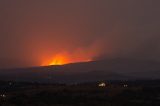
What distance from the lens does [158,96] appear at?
438 ft

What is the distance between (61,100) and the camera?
125m

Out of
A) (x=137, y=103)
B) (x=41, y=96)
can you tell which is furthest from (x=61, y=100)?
(x=137, y=103)

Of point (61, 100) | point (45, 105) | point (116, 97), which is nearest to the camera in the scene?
point (45, 105)

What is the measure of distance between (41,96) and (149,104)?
3521 cm

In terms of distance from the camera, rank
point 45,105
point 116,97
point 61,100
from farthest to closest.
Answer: point 116,97
point 61,100
point 45,105

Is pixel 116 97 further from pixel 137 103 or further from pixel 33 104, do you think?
pixel 33 104

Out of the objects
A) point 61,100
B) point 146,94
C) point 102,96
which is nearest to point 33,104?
point 61,100

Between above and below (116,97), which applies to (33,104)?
below

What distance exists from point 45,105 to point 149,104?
24.1 m

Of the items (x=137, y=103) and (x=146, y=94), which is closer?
(x=137, y=103)

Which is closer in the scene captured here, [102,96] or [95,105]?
[95,105]

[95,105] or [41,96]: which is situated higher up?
[41,96]

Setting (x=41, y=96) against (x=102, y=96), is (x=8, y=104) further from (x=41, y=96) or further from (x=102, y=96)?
(x=102, y=96)

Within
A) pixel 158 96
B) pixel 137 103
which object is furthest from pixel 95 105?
pixel 158 96
